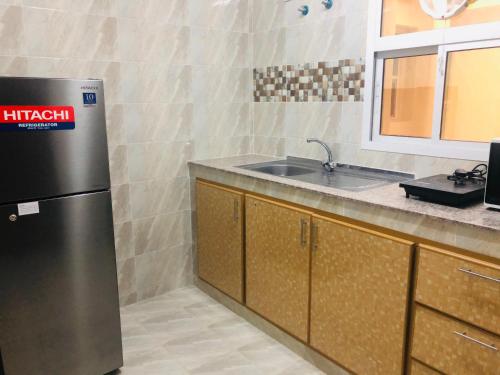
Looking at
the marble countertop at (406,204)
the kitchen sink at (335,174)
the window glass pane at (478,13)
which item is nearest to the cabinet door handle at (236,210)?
the marble countertop at (406,204)

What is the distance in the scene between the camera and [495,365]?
1.51 meters

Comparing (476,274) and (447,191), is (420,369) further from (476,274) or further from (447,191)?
(447,191)

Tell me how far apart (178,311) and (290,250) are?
3.53 feet

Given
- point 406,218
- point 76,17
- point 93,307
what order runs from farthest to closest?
point 76,17
point 93,307
point 406,218

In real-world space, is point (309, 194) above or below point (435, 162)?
below

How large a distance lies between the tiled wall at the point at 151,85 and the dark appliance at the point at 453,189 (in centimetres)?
173

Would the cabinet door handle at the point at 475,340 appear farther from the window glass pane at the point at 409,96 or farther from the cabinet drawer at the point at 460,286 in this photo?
the window glass pane at the point at 409,96

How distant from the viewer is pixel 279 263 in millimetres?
2414

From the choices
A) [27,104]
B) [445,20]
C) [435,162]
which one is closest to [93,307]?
[27,104]

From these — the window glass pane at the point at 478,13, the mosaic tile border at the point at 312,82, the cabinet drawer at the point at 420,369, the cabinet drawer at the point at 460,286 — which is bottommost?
the cabinet drawer at the point at 420,369

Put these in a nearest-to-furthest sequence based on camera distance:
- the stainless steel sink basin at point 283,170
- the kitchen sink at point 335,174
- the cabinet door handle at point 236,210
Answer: the kitchen sink at point 335,174, the cabinet door handle at point 236,210, the stainless steel sink basin at point 283,170

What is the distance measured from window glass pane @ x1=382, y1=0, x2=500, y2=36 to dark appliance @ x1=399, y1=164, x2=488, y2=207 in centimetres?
78

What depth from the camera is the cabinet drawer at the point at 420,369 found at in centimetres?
172

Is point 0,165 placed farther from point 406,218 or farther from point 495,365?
point 495,365
